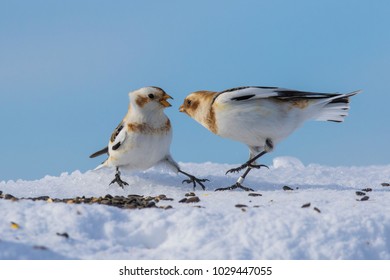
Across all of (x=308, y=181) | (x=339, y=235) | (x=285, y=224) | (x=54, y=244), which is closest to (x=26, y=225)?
(x=54, y=244)

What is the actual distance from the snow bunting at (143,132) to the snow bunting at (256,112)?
563 mm

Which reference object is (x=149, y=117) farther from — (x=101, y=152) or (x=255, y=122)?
(x=101, y=152)

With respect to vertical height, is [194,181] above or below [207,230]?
below

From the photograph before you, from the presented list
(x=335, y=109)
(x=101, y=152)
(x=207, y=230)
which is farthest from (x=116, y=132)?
(x=207, y=230)

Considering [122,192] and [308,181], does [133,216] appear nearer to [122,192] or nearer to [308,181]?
[122,192]

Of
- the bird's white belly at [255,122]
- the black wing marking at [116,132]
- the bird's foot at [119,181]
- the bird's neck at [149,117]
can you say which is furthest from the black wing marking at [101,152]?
the bird's white belly at [255,122]

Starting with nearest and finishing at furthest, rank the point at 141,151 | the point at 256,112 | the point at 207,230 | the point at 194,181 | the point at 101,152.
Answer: the point at 207,230 → the point at 256,112 → the point at 141,151 → the point at 194,181 → the point at 101,152

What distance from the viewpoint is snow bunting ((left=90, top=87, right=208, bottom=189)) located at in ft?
28.5

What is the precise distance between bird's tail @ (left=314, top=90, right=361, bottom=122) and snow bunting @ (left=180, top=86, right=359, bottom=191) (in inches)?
1.1

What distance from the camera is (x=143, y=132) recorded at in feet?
28.5

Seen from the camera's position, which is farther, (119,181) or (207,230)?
(119,181)

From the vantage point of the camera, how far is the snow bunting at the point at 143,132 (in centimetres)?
868

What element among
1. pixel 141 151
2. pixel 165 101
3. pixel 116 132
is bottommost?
pixel 141 151

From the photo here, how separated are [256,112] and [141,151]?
1.63 metres
